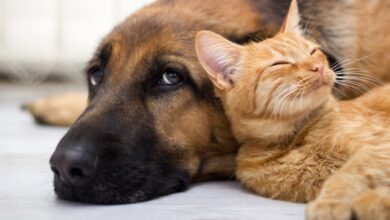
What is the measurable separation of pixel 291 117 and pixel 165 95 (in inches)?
12.8

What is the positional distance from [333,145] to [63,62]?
301 centimetres

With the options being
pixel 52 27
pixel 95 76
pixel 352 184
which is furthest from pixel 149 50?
pixel 52 27

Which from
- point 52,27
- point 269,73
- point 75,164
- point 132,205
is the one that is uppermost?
point 269,73

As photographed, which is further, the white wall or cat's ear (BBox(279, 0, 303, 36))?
the white wall

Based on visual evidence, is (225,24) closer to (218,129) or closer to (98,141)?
(218,129)

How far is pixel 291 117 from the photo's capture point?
59.7 inches

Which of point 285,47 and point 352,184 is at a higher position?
point 285,47

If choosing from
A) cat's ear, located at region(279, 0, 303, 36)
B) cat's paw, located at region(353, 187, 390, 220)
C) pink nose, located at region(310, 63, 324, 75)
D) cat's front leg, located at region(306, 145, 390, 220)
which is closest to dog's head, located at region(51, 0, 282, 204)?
cat's ear, located at region(279, 0, 303, 36)

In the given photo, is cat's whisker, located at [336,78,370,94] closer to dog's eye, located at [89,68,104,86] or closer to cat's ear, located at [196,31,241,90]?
cat's ear, located at [196,31,241,90]

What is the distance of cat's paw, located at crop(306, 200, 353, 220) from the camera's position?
118 centimetres

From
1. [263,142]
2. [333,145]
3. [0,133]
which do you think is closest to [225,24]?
[263,142]

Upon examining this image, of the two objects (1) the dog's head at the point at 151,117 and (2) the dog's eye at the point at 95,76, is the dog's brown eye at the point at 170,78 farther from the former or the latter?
(2) the dog's eye at the point at 95,76

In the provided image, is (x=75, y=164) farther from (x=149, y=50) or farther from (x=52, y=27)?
(x=52, y=27)

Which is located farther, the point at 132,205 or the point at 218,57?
the point at 218,57
